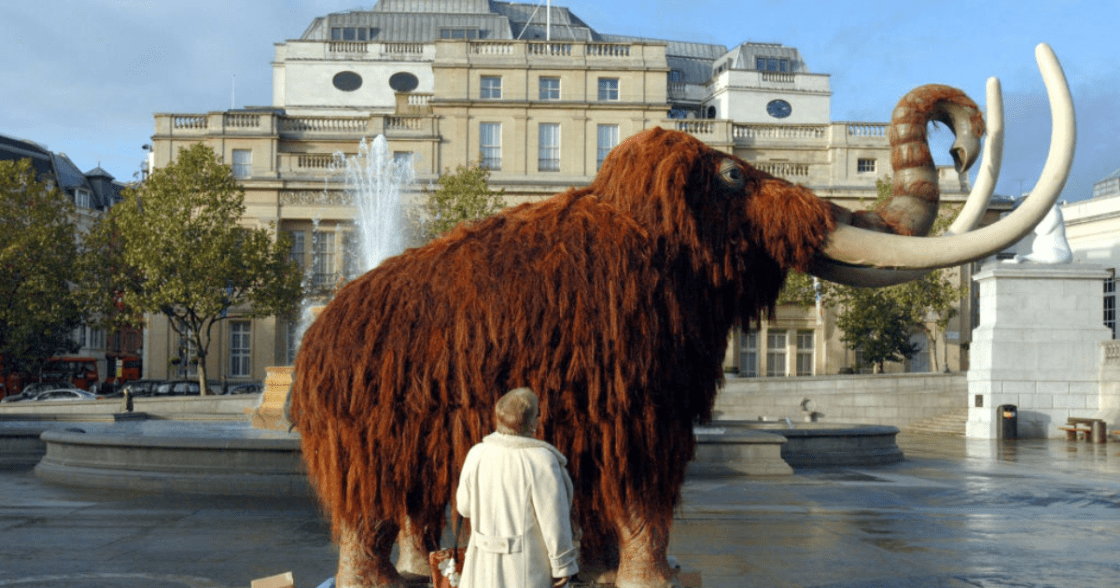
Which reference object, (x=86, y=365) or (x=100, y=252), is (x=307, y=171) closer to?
(x=100, y=252)

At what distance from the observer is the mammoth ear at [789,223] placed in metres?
5.50

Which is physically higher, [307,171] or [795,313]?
[307,171]

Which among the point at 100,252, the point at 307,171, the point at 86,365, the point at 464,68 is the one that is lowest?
the point at 86,365

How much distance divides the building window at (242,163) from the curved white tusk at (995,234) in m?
50.0

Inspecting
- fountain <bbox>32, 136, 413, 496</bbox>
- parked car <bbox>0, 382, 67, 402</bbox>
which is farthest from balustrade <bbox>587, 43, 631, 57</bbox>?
fountain <bbox>32, 136, 413, 496</bbox>

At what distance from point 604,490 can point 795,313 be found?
50322 mm

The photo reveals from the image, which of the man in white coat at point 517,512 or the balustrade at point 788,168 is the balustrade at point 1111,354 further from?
the balustrade at point 788,168

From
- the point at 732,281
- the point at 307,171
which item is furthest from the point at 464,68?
the point at 732,281

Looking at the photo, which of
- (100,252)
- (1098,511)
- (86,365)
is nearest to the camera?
(1098,511)

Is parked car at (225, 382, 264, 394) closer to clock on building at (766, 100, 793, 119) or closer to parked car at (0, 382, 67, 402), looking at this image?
parked car at (0, 382, 67, 402)

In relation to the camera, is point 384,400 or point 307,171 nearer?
point 384,400

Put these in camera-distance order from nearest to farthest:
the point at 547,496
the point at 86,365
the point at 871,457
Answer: the point at 547,496, the point at 871,457, the point at 86,365

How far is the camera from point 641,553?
545cm

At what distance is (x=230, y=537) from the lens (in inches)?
360
